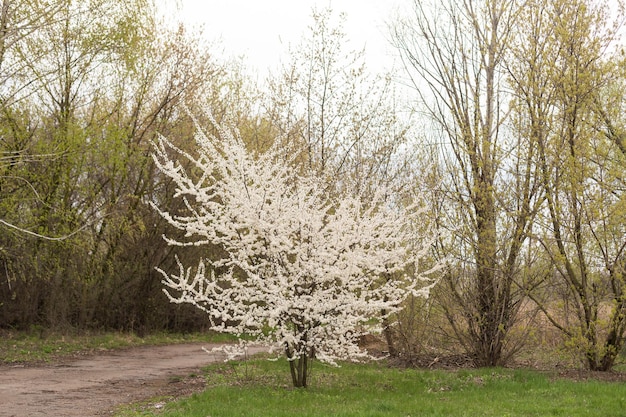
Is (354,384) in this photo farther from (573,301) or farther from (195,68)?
(195,68)

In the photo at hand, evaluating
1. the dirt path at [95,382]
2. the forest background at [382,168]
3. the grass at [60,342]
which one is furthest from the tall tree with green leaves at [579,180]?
the grass at [60,342]

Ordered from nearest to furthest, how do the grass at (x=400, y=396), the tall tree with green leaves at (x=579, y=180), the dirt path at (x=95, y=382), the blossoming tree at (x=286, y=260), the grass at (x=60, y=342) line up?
the grass at (x=400, y=396) → the dirt path at (x=95, y=382) → the blossoming tree at (x=286, y=260) → the tall tree with green leaves at (x=579, y=180) → the grass at (x=60, y=342)

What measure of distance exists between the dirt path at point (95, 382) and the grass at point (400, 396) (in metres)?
0.68

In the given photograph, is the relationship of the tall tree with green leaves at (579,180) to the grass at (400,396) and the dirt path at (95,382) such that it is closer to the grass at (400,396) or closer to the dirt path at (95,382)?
the grass at (400,396)

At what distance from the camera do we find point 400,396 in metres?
9.38

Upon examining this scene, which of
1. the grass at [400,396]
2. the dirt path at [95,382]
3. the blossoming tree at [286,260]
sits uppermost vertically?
the blossoming tree at [286,260]

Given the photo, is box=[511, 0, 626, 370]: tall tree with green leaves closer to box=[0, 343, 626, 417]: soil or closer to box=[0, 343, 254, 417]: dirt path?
box=[0, 343, 626, 417]: soil

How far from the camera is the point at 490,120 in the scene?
544 inches

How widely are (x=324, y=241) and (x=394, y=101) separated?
7.37 m

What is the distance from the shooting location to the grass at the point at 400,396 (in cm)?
801

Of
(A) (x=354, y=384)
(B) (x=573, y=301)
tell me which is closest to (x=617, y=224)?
(B) (x=573, y=301)

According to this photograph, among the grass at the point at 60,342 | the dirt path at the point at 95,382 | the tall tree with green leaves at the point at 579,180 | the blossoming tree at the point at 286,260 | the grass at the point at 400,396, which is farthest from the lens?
the grass at the point at 60,342

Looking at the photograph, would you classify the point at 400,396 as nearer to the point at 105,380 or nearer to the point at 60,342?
the point at 105,380

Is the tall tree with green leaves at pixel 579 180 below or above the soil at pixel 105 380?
above
